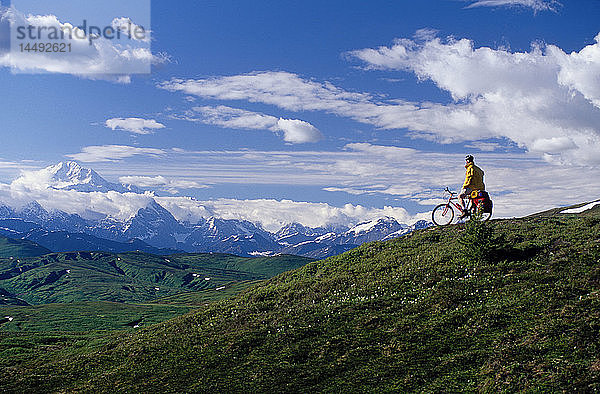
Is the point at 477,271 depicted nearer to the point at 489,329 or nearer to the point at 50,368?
the point at 489,329

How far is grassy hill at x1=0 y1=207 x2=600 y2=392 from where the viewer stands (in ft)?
63.1

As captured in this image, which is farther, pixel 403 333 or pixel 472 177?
pixel 472 177

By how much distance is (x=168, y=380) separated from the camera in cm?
2450

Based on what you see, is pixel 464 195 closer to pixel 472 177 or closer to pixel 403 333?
pixel 472 177

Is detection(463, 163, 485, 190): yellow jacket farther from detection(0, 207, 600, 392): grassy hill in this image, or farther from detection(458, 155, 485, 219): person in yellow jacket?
detection(0, 207, 600, 392): grassy hill

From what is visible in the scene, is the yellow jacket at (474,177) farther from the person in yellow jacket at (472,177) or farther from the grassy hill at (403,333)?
the grassy hill at (403,333)

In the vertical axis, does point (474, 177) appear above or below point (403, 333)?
above

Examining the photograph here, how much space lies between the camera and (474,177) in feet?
116

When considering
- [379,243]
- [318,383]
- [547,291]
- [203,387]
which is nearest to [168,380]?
[203,387]

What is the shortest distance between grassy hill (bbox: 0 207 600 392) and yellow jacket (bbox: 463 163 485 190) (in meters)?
4.49

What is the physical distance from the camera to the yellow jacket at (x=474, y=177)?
3544 centimetres

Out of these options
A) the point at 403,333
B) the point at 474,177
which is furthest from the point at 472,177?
the point at 403,333

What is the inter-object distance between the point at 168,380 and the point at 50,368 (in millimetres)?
13384

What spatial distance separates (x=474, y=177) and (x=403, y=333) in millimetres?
17299
